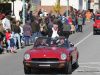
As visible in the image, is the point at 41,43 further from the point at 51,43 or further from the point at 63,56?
the point at 63,56

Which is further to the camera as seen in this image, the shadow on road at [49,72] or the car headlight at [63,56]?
the shadow on road at [49,72]

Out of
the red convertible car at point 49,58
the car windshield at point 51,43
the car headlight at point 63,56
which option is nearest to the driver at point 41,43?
the car windshield at point 51,43

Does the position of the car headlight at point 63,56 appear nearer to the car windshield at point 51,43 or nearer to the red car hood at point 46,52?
the red car hood at point 46,52

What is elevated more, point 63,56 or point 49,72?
point 63,56

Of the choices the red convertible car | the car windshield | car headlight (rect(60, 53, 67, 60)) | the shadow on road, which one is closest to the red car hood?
the red convertible car

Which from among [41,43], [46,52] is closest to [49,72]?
[46,52]

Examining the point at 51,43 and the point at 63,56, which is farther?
the point at 51,43

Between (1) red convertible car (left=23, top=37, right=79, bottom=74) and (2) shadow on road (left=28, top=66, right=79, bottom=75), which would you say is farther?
(2) shadow on road (left=28, top=66, right=79, bottom=75)

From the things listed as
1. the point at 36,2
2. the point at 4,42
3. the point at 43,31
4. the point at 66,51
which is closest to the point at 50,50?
the point at 66,51

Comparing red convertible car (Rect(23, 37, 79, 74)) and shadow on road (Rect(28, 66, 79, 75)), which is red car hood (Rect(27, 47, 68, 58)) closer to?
red convertible car (Rect(23, 37, 79, 74))

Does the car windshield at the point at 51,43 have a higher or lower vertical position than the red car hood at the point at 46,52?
higher

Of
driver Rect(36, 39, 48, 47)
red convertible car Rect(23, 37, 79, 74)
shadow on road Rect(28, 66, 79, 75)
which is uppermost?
driver Rect(36, 39, 48, 47)

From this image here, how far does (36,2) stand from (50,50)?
57.4 m

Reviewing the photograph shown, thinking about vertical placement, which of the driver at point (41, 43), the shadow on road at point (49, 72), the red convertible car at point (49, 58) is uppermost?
the driver at point (41, 43)
